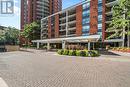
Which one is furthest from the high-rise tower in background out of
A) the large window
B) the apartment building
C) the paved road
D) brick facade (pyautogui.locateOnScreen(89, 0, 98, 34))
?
the paved road

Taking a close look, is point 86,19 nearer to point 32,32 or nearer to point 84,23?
point 84,23

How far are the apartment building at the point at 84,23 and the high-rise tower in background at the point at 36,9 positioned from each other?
30.4 meters

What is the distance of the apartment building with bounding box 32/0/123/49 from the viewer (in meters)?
60.0

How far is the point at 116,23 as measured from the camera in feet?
87.8

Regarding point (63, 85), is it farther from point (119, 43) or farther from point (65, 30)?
point (65, 30)

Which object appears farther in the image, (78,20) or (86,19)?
(78,20)

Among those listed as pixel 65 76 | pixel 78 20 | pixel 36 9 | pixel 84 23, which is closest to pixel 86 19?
pixel 84 23

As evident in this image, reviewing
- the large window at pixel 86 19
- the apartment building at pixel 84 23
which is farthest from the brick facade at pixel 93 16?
the large window at pixel 86 19

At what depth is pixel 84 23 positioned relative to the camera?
71.5 m

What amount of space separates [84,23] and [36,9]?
6024 cm

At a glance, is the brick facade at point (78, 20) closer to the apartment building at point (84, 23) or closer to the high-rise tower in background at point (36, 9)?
the apartment building at point (84, 23)

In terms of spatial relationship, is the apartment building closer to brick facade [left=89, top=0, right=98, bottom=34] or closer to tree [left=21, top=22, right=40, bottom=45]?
brick facade [left=89, top=0, right=98, bottom=34]

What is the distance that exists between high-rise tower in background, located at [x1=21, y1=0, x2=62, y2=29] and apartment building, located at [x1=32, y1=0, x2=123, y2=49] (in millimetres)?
30427

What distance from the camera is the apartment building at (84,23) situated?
2361 inches
